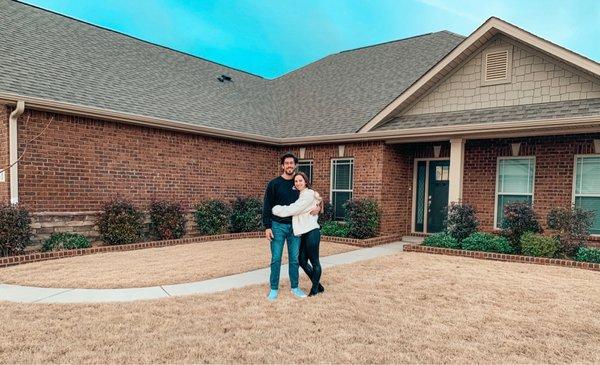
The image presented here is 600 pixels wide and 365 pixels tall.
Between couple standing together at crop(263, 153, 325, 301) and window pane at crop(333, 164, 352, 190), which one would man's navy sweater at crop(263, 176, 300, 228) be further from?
window pane at crop(333, 164, 352, 190)

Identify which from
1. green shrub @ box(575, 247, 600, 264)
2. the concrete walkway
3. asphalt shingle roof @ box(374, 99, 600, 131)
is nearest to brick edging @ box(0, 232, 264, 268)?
the concrete walkway

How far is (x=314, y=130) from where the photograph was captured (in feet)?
42.4

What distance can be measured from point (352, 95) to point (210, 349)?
459 inches

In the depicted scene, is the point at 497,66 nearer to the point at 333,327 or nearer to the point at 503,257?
the point at 503,257

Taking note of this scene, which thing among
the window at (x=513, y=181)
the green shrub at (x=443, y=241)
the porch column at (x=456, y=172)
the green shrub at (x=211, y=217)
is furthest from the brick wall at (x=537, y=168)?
the green shrub at (x=211, y=217)

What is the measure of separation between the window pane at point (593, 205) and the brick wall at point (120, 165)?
885 centimetres

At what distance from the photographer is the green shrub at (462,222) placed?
9422mm

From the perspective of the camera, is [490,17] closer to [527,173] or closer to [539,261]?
[527,173]

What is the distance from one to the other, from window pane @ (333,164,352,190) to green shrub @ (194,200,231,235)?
3.57 metres

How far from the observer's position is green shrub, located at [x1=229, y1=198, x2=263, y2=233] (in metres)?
11.7

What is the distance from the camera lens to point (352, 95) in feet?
46.0

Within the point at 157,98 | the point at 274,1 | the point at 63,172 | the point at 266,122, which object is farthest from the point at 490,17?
the point at 274,1

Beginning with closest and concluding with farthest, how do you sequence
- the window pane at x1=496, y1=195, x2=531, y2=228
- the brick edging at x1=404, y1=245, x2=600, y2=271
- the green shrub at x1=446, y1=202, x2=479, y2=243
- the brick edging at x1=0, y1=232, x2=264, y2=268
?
1. the brick edging at x1=0, y1=232, x2=264, y2=268
2. the brick edging at x1=404, y1=245, x2=600, y2=271
3. the green shrub at x1=446, y1=202, x2=479, y2=243
4. the window pane at x1=496, y1=195, x2=531, y2=228

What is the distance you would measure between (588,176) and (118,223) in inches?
425
